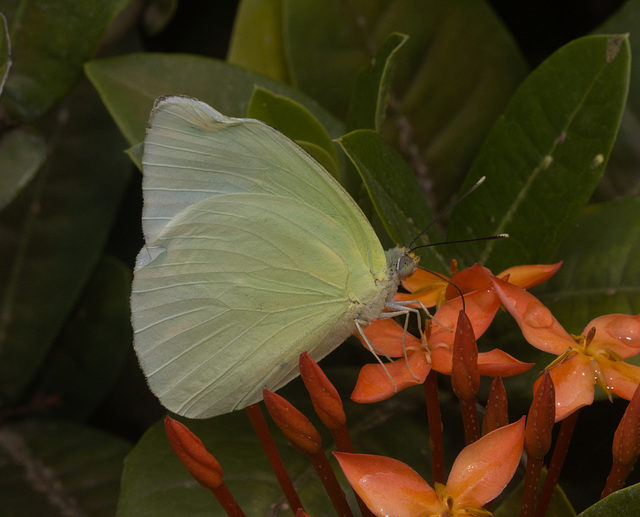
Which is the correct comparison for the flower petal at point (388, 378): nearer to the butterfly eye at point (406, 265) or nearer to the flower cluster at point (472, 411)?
the flower cluster at point (472, 411)

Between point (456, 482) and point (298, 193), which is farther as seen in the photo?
point (298, 193)

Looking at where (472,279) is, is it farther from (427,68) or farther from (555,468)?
(427,68)

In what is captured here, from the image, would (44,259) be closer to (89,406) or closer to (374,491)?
(89,406)

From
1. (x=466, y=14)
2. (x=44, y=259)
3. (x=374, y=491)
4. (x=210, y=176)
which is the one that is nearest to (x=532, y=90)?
(x=466, y=14)

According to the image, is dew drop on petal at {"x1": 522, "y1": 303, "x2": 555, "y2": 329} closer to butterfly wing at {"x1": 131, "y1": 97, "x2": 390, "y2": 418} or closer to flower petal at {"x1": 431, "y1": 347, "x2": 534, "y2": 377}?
flower petal at {"x1": 431, "y1": 347, "x2": 534, "y2": 377}

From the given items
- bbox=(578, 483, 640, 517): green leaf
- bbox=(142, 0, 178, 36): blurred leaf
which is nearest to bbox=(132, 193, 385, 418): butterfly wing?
bbox=(578, 483, 640, 517): green leaf

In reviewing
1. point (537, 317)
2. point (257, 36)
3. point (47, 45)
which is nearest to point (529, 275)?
point (537, 317)
